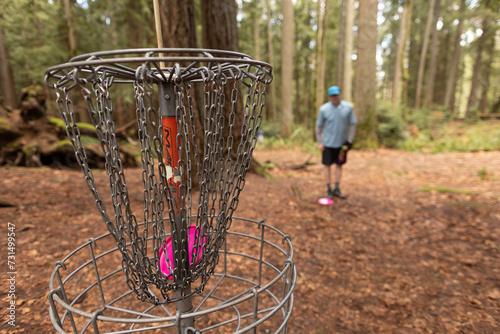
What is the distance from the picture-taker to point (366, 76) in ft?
30.8

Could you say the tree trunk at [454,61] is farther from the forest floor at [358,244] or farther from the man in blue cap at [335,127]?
the man in blue cap at [335,127]

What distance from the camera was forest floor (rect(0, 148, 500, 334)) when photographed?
226 centimetres

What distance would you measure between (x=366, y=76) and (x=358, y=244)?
7.72 meters

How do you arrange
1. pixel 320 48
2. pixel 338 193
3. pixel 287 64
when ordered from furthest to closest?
pixel 287 64 < pixel 320 48 < pixel 338 193

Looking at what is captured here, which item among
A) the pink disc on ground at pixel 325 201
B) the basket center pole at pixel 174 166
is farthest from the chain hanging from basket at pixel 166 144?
the pink disc on ground at pixel 325 201

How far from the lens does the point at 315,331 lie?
A: 2199mm

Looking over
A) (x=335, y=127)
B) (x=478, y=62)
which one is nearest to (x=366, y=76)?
(x=335, y=127)

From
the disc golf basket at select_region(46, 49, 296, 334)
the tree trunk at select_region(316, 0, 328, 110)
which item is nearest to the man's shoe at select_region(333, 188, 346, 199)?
the disc golf basket at select_region(46, 49, 296, 334)

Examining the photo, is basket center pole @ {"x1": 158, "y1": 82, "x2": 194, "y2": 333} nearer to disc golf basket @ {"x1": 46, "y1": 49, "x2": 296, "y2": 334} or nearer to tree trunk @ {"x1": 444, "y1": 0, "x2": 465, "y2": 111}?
disc golf basket @ {"x1": 46, "y1": 49, "x2": 296, "y2": 334}

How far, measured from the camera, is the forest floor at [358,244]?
2260mm

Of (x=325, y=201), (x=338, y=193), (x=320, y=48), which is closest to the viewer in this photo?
(x=325, y=201)

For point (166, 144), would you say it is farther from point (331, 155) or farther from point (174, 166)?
point (331, 155)

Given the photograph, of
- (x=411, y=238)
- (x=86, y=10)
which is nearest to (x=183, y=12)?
(x=411, y=238)

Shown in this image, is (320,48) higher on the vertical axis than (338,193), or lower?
higher
